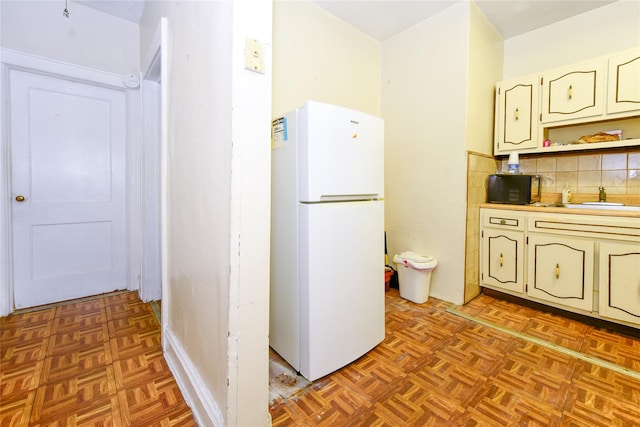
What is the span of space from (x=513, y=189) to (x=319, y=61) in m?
1.99

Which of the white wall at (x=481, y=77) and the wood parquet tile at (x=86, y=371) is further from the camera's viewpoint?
the white wall at (x=481, y=77)

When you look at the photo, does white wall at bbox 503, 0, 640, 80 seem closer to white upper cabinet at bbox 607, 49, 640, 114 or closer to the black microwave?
white upper cabinet at bbox 607, 49, 640, 114

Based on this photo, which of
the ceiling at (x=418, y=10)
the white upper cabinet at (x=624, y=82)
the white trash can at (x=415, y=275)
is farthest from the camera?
the white trash can at (x=415, y=275)

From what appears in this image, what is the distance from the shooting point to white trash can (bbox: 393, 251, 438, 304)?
96.4 inches

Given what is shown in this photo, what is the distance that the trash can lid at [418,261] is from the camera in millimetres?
2432

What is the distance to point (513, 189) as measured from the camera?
249 centimetres

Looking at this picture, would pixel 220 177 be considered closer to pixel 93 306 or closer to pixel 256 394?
pixel 256 394

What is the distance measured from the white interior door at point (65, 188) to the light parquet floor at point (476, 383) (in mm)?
1994

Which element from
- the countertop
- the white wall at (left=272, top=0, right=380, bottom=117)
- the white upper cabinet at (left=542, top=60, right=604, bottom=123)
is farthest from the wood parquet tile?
the white upper cabinet at (left=542, top=60, right=604, bottom=123)

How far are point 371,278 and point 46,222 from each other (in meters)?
2.64

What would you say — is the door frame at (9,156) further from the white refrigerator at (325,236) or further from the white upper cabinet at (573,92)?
the white upper cabinet at (573,92)

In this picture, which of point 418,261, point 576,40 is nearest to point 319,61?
point 418,261

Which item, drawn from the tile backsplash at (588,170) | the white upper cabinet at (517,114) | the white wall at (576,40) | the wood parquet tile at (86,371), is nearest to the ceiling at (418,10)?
the white wall at (576,40)

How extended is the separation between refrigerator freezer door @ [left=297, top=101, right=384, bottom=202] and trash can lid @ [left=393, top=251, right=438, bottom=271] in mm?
987
